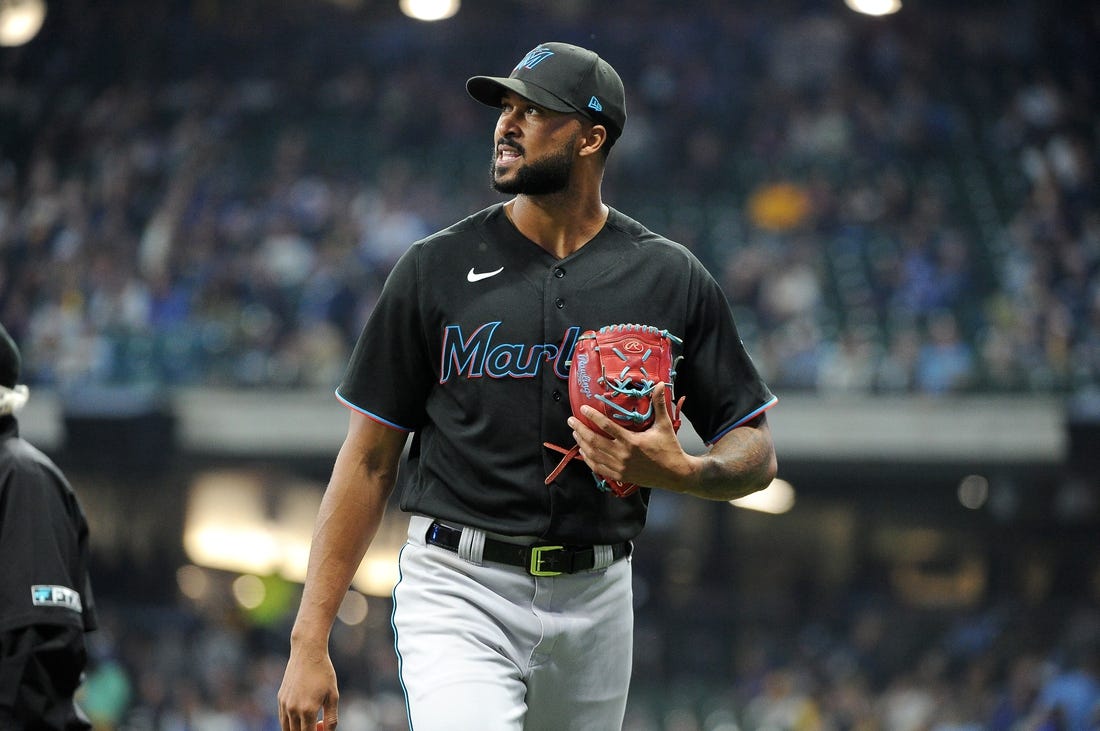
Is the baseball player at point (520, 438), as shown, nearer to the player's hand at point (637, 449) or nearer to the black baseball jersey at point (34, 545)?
the player's hand at point (637, 449)

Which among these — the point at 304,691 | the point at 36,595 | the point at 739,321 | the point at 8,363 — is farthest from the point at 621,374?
the point at 739,321

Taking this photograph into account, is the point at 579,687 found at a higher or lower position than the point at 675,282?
lower

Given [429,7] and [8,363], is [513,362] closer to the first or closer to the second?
[8,363]

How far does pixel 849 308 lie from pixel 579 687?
1045 cm

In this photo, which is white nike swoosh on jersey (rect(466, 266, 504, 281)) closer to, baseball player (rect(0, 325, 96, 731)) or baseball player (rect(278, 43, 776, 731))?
baseball player (rect(278, 43, 776, 731))

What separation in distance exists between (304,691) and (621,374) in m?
0.84

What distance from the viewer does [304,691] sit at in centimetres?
277

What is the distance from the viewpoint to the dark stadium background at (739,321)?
12375 millimetres

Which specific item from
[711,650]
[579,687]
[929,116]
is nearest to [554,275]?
[579,687]

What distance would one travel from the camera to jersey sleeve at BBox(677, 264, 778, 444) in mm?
3074

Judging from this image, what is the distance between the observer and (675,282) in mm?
3059

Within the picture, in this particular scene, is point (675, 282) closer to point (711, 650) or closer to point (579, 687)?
point (579, 687)

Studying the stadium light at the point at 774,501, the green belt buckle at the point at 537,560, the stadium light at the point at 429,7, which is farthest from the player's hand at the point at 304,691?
the stadium light at the point at 774,501

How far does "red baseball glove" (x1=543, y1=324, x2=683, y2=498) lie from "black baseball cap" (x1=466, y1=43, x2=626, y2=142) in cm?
47
